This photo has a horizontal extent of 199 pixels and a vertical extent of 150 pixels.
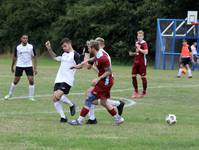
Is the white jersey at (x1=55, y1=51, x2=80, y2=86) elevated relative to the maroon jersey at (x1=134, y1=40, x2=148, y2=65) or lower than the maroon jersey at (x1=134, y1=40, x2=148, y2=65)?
elevated

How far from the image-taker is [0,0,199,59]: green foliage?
50312mm

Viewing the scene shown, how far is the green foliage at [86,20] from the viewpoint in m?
50.3

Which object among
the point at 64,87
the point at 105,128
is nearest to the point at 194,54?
the point at 64,87

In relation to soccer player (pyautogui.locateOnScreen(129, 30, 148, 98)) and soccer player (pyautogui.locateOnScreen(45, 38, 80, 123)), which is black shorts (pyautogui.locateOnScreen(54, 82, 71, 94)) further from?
soccer player (pyautogui.locateOnScreen(129, 30, 148, 98))

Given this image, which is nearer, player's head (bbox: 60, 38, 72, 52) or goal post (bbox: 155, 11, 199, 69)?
player's head (bbox: 60, 38, 72, 52)

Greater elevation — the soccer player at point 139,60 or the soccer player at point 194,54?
the soccer player at point 139,60

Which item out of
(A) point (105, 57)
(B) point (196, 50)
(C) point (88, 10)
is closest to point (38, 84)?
(A) point (105, 57)

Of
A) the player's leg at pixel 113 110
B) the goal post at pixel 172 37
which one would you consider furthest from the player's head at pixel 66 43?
the goal post at pixel 172 37

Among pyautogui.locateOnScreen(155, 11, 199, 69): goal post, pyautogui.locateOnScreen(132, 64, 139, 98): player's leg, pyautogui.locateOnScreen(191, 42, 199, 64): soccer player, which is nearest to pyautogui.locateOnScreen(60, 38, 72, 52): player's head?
pyautogui.locateOnScreen(132, 64, 139, 98): player's leg

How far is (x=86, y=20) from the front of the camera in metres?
55.9

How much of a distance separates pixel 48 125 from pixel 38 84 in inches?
485

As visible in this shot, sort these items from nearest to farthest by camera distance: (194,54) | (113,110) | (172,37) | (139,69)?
(113,110) < (139,69) < (194,54) < (172,37)

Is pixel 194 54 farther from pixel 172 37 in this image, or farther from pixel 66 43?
pixel 66 43

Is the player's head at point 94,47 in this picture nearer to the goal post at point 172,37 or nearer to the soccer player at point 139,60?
the soccer player at point 139,60
